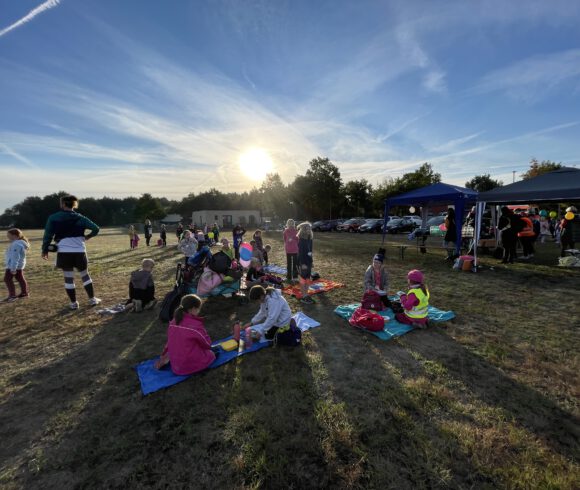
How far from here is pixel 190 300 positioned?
3.65m

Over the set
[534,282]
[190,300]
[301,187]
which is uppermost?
[301,187]

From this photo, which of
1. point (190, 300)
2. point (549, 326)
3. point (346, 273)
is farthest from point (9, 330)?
point (549, 326)

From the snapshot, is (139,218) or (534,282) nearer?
(534,282)

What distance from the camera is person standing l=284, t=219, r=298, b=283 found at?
8453 mm

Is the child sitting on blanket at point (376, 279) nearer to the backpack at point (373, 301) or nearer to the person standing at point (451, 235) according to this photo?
the backpack at point (373, 301)

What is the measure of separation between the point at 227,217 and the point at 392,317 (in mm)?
62272

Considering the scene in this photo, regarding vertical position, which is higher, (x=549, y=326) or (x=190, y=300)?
(x=190, y=300)

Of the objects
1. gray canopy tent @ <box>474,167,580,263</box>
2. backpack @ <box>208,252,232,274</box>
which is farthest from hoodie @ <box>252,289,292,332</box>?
gray canopy tent @ <box>474,167,580,263</box>

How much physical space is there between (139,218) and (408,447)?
82.6m

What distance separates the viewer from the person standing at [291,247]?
8.45 metres

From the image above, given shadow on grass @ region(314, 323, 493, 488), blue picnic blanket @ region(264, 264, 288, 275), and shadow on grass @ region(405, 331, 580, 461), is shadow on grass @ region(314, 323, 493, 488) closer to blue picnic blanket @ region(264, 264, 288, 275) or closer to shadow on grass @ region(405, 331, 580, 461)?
shadow on grass @ region(405, 331, 580, 461)

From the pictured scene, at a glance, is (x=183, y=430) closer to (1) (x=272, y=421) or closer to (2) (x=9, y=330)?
(1) (x=272, y=421)

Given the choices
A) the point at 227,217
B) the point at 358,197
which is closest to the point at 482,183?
the point at 358,197

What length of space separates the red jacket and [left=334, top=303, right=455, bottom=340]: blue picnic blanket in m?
3.06
